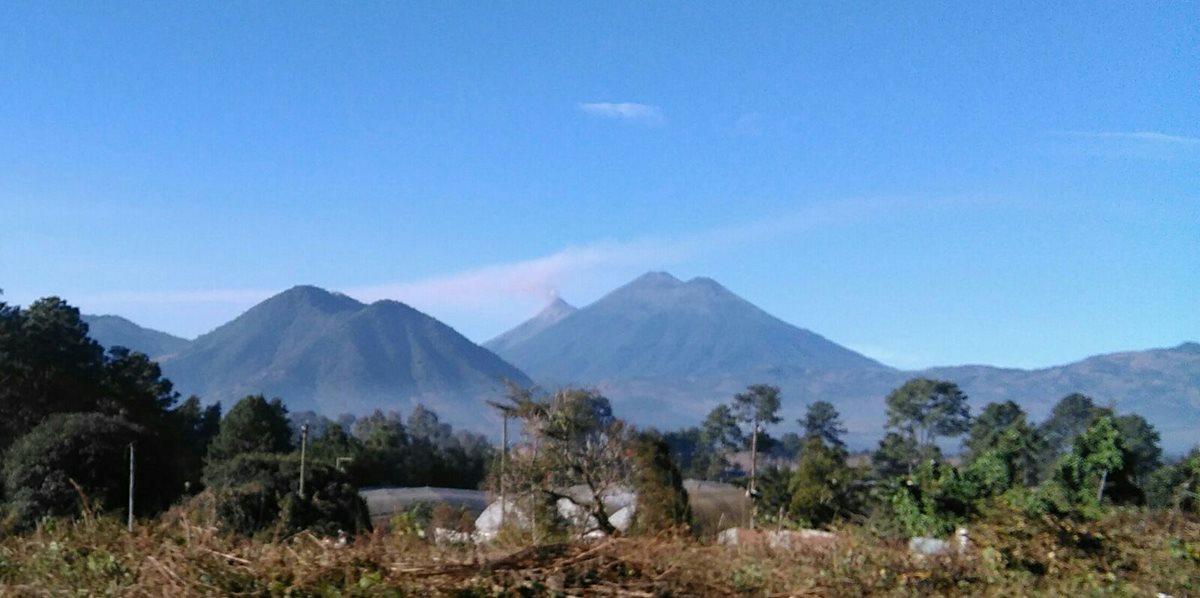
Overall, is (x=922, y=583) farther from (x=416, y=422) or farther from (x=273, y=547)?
(x=416, y=422)

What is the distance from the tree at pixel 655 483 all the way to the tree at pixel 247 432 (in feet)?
68.2

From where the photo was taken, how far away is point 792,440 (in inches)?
2137

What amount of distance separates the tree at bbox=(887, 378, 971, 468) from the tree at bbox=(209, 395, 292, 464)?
2198cm

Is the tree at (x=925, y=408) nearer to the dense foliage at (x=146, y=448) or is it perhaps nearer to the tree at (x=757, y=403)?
the tree at (x=757, y=403)

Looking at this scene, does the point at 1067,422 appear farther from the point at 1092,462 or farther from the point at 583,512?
the point at 583,512

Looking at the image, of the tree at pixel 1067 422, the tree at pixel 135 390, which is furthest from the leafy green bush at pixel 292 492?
the tree at pixel 1067 422

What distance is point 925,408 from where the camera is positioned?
3219 cm

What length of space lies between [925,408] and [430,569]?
3091 cm

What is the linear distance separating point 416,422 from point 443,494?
33.1 meters

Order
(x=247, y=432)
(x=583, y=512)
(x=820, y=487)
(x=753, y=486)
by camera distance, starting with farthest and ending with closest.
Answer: (x=247, y=432) < (x=820, y=487) < (x=753, y=486) < (x=583, y=512)

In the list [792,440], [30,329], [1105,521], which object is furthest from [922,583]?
[792,440]

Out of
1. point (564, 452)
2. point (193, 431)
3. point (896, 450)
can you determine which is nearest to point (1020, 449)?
point (564, 452)

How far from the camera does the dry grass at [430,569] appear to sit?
146 inches

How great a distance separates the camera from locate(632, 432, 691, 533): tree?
14.9 meters
